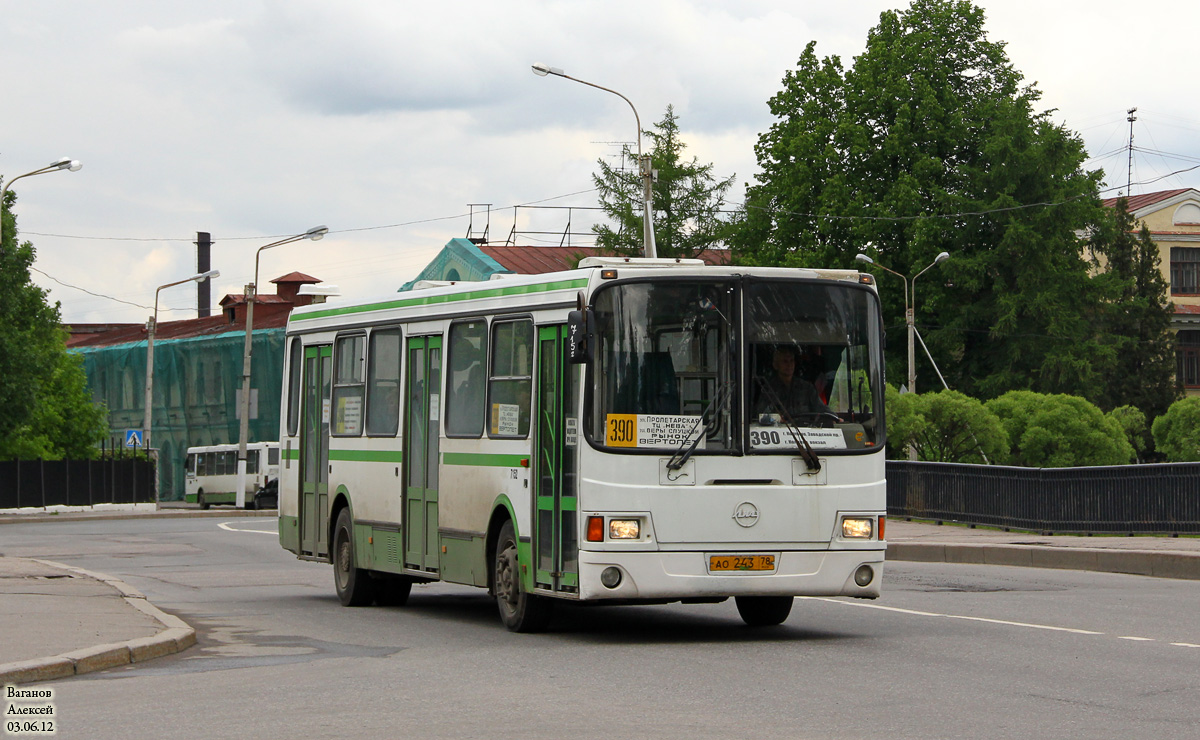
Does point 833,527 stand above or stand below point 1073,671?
above

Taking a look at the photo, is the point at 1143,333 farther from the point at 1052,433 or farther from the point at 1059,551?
the point at 1059,551

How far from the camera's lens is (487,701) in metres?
9.40

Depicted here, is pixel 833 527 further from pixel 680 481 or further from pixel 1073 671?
pixel 1073 671

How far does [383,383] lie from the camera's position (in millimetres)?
16297

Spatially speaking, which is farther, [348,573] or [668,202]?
[668,202]

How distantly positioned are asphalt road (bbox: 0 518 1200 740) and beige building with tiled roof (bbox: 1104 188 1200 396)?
6201 centimetres

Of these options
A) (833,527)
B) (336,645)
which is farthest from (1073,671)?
(336,645)

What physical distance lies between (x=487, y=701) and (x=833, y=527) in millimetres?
4168

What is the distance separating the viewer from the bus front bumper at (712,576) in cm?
1228

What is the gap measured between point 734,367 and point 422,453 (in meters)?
3.83

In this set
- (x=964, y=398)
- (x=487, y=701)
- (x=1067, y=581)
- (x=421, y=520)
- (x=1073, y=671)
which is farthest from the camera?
(x=964, y=398)

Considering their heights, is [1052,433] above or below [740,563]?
above

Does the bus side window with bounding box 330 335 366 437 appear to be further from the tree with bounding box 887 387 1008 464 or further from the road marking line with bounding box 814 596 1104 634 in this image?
the tree with bounding box 887 387 1008 464

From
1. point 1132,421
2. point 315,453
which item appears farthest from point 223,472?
point 315,453
